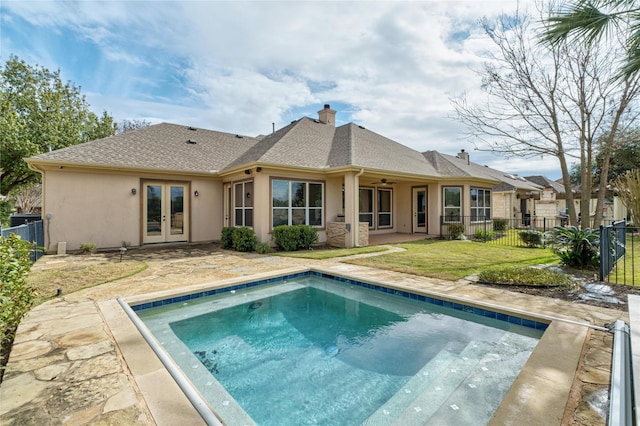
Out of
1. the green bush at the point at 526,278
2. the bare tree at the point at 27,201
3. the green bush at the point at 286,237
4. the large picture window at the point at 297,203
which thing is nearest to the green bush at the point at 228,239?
the large picture window at the point at 297,203

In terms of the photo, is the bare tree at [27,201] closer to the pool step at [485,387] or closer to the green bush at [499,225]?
the pool step at [485,387]

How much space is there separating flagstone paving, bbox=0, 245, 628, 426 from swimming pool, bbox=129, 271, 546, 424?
2.00 ft

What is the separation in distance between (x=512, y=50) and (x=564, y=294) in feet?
28.5

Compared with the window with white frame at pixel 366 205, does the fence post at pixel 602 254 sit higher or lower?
lower

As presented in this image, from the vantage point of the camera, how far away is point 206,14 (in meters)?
9.26

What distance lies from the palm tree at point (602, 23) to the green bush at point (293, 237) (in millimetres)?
8748

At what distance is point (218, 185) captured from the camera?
46.1 feet

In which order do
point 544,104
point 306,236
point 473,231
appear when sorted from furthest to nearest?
point 473,231 → point 306,236 → point 544,104

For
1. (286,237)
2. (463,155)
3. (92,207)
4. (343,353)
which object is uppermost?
(463,155)

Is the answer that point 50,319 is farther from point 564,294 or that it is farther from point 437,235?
point 437,235

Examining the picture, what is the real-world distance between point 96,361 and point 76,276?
4.99 m

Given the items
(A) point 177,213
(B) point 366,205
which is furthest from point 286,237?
(B) point 366,205

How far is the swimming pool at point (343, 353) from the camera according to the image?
2.94 metres

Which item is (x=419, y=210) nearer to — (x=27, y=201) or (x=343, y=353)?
(x=343, y=353)
